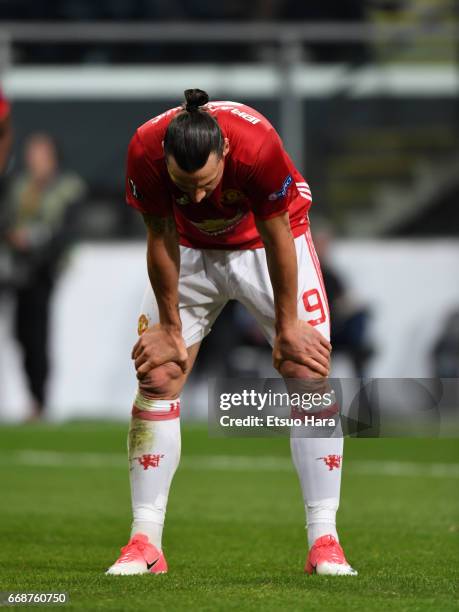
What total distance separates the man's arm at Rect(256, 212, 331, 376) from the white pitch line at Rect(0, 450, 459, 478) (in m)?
4.68

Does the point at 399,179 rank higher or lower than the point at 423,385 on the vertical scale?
higher

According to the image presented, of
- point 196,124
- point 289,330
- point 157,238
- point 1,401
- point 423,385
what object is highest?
point 196,124

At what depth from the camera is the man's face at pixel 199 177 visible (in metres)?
5.00

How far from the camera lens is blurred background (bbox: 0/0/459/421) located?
13.7 m

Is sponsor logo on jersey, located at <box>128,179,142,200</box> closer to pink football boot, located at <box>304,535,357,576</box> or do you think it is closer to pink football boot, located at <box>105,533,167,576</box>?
pink football boot, located at <box>105,533,167,576</box>

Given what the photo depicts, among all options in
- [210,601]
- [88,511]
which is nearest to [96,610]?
[210,601]

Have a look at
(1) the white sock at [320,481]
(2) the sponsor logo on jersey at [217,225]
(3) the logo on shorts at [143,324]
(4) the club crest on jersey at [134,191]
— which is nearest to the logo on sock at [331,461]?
(1) the white sock at [320,481]

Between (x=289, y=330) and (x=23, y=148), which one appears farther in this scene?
(x=23, y=148)

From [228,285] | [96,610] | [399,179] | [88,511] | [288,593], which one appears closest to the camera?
[96,610]

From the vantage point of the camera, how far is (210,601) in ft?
15.5

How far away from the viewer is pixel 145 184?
5273mm

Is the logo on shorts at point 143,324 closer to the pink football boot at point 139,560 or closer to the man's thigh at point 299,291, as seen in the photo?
the man's thigh at point 299,291

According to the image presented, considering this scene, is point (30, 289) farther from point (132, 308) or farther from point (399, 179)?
point (399, 179)

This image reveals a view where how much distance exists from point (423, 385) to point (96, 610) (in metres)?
2.62
